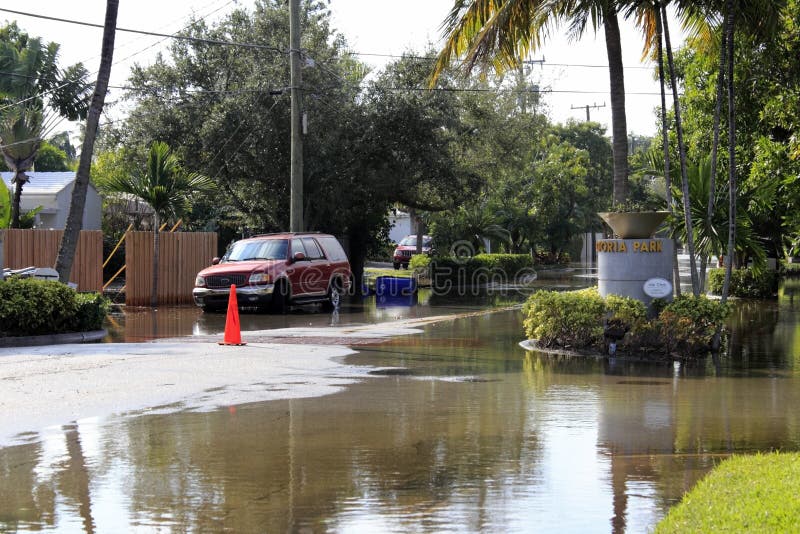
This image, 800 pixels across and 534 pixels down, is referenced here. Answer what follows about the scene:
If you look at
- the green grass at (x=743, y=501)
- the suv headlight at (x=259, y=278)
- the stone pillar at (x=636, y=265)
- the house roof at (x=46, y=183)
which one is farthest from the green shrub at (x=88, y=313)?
the house roof at (x=46, y=183)

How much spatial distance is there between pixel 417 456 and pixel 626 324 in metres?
7.64

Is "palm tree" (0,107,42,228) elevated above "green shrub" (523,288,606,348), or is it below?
above

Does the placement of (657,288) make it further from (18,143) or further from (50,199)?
(50,199)

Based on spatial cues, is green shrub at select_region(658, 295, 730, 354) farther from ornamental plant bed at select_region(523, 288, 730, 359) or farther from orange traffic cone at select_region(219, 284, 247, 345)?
orange traffic cone at select_region(219, 284, 247, 345)

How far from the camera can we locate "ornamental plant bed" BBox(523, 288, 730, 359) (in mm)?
14305

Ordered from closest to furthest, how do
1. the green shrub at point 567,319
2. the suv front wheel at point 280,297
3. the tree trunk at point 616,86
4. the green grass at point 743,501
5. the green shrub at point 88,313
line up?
the green grass at point 743,501, the green shrub at point 567,319, the tree trunk at point 616,86, the green shrub at point 88,313, the suv front wheel at point 280,297

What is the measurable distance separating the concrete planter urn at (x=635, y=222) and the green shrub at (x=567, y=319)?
121 cm

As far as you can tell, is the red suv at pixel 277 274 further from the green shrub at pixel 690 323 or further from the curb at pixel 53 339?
the green shrub at pixel 690 323

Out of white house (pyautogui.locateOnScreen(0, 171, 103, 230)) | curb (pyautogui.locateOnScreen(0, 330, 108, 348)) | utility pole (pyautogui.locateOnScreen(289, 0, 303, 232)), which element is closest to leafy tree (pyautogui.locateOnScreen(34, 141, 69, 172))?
white house (pyautogui.locateOnScreen(0, 171, 103, 230))

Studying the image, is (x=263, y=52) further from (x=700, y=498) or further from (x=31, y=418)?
(x=700, y=498)

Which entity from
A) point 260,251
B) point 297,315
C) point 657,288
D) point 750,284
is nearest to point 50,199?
point 260,251

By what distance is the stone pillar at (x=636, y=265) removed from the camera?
15594 mm

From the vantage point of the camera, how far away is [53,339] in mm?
16375

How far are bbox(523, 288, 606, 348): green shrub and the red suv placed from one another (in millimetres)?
8757
